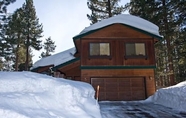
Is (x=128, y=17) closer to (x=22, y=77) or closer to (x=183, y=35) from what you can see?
(x=183, y=35)

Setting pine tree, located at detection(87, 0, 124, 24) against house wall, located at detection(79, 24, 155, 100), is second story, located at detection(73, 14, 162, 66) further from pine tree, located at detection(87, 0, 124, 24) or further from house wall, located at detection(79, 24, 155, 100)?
pine tree, located at detection(87, 0, 124, 24)

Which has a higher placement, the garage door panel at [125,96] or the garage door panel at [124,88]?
the garage door panel at [124,88]

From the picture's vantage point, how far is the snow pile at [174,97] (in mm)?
8211

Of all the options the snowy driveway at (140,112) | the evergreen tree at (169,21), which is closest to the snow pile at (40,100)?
the snowy driveway at (140,112)

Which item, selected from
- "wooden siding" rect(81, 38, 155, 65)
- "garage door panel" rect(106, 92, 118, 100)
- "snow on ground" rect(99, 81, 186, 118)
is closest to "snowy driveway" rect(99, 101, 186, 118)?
"snow on ground" rect(99, 81, 186, 118)

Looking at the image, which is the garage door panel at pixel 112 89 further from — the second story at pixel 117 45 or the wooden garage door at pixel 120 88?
the second story at pixel 117 45

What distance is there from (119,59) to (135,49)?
60.9 inches

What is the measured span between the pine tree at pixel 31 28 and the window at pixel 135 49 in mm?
19119

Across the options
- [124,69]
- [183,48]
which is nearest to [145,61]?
[124,69]

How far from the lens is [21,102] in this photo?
156 inches

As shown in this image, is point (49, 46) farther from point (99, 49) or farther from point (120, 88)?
point (120, 88)

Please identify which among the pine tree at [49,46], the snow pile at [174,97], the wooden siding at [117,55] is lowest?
the snow pile at [174,97]

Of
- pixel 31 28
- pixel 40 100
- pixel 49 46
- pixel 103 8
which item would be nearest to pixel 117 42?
pixel 40 100

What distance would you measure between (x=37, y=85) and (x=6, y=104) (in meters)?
1.55
